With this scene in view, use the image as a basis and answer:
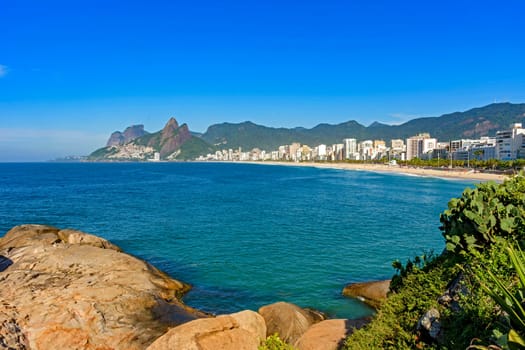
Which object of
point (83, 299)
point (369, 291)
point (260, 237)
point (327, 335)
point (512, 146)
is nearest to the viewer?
point (327, 335)

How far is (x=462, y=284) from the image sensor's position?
8.42 metres

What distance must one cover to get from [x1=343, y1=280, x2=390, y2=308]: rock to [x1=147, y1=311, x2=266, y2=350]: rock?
963 cm

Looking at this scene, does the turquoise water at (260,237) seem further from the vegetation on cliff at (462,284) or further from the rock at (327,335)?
the vegetation on cliff at (462,284)

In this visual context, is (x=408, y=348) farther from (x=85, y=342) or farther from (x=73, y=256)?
(x=73, y=256)

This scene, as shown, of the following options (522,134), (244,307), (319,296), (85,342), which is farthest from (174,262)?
(522,134)

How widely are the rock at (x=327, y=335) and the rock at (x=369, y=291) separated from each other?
478 centimetres

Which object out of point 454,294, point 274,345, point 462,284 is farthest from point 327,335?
point 462,284

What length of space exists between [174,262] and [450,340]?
22064 millimetres

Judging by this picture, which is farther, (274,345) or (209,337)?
(209,337)

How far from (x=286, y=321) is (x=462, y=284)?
26.1 ft

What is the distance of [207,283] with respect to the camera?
21656mm

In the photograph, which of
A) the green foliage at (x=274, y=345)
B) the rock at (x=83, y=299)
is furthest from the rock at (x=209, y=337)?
the rock at (x=83, y=299)

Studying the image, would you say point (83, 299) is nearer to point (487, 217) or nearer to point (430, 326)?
point (430, 326)

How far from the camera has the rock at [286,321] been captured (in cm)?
1386
